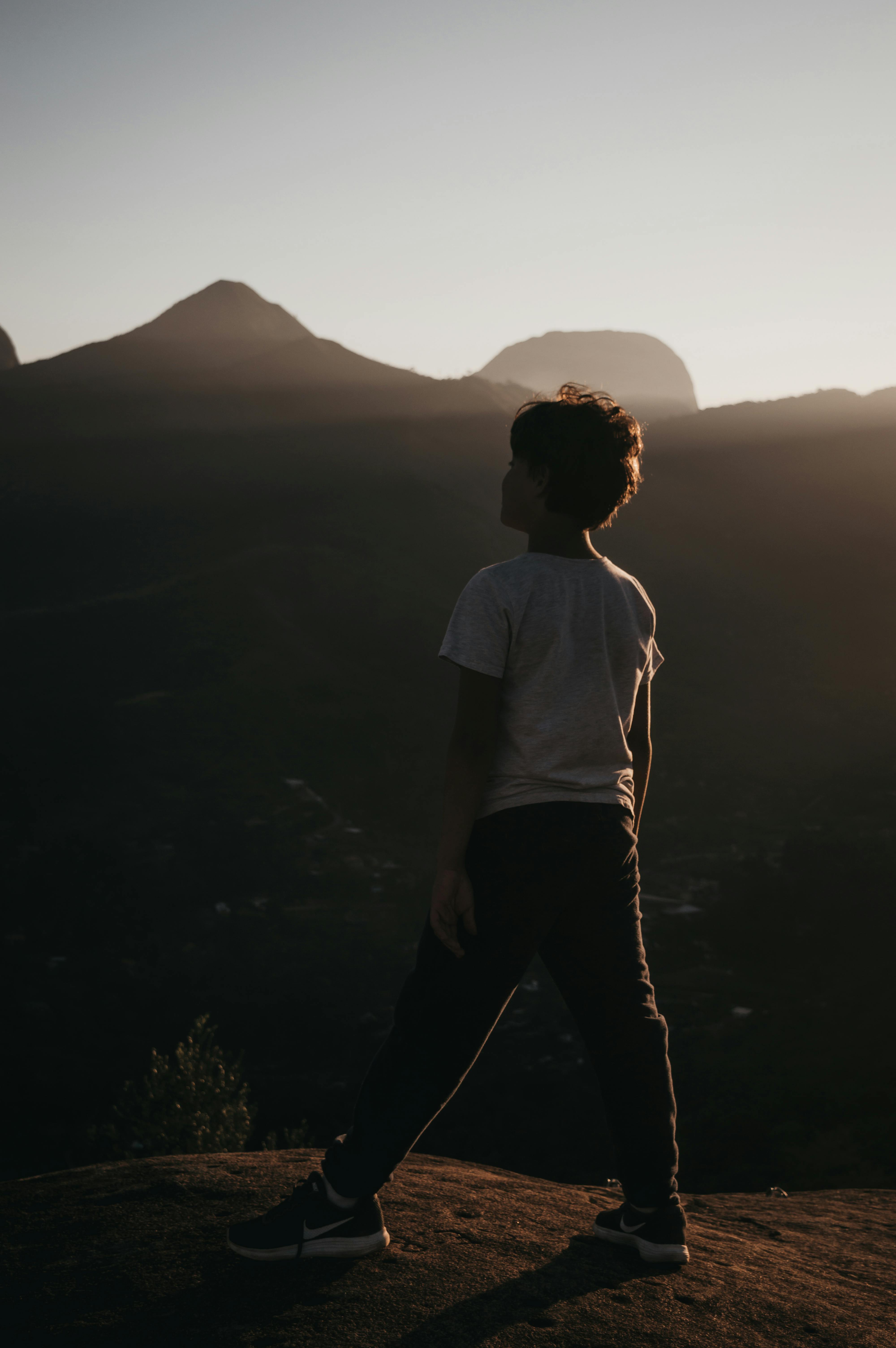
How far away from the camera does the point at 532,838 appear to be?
1834mm

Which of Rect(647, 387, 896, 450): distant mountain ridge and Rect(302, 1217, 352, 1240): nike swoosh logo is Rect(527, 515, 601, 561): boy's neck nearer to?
Rect(302, 1217, 352, 1240): nike swoosh logo

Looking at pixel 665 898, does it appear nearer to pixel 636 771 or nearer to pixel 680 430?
pixel 636 771

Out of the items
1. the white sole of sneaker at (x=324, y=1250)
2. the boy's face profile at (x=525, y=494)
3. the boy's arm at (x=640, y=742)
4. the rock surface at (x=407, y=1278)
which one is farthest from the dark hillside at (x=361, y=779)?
the boy's face profile at (x=525, y=494)

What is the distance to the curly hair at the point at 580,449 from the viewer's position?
1.85 metres

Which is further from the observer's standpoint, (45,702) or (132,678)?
(132,678)

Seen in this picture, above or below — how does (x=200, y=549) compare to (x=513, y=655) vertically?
above

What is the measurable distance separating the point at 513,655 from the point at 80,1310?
155cm

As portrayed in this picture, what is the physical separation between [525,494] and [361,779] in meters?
12.2

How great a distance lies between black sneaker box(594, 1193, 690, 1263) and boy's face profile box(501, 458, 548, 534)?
1.64 metres

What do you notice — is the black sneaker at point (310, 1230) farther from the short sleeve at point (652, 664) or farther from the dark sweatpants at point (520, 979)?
the short sleeve at point (652, 664)

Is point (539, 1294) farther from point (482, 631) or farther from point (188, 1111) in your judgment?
point (188, 1111)

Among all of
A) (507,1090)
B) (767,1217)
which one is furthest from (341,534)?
(767,1217)

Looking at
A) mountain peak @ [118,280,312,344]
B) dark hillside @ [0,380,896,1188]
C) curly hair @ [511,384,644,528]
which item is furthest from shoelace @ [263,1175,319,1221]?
mountain peak @ [118,280,312,344]

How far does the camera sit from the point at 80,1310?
5.52ft
